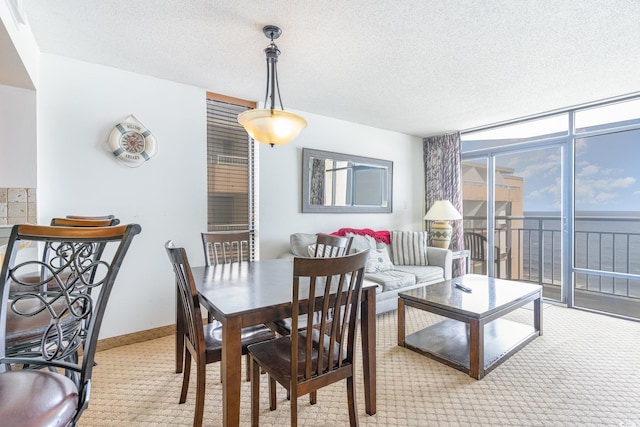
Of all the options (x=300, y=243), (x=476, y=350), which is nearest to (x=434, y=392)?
(x=476, y=350)

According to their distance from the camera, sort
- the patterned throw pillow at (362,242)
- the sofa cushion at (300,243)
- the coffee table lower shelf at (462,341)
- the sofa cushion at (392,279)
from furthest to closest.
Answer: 1. the patterned throw pillow at (362,242)
2. the sofa cushion at (300,243)
3. the sofa cushion at (392,279)
4. the coffee table lower shelf at (462,341)

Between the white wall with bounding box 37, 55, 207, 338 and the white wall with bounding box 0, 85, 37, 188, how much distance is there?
0.26ft

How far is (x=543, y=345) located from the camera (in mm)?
2684

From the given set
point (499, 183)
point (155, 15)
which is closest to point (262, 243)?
point (155, 15)

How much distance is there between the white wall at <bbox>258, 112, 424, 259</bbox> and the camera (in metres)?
3.65

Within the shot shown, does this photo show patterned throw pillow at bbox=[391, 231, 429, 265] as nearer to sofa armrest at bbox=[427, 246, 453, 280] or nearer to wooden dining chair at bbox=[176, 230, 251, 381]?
sofa armrest at bbox=[427, 246, 453, 280]

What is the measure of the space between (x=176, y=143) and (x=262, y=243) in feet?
4.53

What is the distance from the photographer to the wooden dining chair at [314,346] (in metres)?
1.33

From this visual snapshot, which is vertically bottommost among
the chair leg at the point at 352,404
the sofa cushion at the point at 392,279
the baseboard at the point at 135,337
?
the baseboard at the point at 135,337

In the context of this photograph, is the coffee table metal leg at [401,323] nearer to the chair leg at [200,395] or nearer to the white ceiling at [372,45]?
the chair leg at [200,395]

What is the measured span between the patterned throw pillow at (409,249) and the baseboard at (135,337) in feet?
9.11

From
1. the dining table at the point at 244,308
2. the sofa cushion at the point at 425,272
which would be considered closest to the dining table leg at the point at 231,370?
the dining table at the point at 244,308

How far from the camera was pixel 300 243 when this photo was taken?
3.50 meters

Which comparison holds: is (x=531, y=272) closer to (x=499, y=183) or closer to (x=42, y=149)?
(x=499, y=183)
